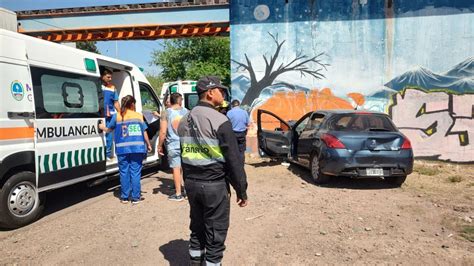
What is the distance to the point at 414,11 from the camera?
10.8 meters

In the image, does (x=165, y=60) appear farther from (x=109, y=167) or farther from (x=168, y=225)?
(x=168, y=225)

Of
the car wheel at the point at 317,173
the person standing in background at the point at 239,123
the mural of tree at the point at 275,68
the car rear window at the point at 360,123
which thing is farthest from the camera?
the mural of tree at the point at 275,68

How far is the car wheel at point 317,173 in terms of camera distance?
753 centimetres

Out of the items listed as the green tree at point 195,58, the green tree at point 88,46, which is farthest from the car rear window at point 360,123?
the green tree at point 88,46

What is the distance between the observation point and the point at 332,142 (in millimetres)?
7156

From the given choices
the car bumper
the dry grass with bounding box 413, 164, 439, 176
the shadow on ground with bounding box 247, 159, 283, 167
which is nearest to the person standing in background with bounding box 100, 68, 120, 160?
the car bumper

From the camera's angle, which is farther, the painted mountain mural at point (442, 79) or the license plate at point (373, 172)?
the painted mountain mural at point (442, 79)

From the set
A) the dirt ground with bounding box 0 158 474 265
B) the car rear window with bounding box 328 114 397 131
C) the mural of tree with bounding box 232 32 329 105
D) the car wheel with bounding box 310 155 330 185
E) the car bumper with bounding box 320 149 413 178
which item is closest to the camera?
the dirt ground with bounding box 0 158 474 265

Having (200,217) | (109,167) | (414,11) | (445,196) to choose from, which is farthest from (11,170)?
(414,11)

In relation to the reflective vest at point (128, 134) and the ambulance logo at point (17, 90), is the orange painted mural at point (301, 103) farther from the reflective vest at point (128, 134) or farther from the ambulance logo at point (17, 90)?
the ambulance logo at point (17, 90)

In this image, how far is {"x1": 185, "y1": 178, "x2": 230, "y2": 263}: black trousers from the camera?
3.20 metres

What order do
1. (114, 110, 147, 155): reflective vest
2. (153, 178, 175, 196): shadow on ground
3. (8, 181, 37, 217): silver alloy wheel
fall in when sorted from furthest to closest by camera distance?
(153, 178, 175, 196): shadow on ground
(114, 110, 147, 155): reflective vest
(8, 181, 37, 217): silver alloy wheel

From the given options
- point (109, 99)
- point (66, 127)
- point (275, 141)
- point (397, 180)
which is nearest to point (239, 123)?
point (275, 141)

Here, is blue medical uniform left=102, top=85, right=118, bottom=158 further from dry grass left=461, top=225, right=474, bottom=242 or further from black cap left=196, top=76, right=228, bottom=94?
dry grass left=461, top=225, right=474, bottom=242
